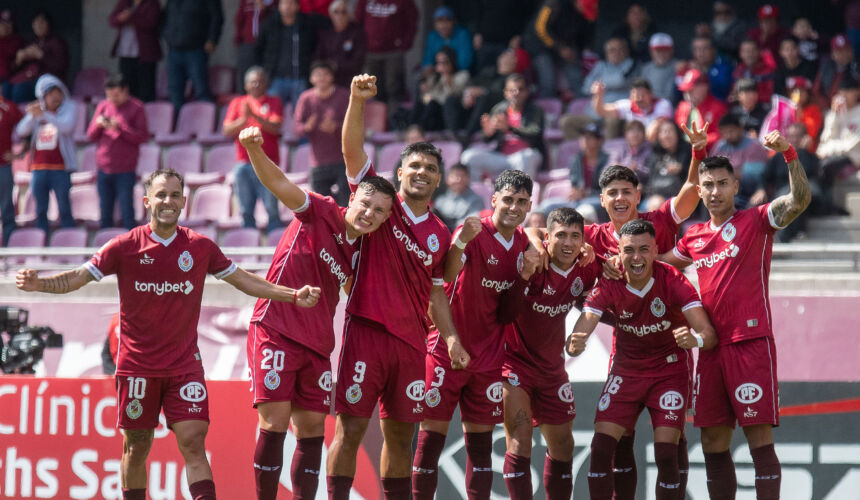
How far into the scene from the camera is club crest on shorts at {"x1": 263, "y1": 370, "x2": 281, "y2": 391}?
688cm

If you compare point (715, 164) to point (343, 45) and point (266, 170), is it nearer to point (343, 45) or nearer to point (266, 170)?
point (266, 170)

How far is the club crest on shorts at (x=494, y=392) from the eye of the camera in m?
7.56

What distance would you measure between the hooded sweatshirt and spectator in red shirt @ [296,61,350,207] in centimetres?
292

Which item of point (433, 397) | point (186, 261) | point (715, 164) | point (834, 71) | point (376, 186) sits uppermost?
point (834, 71)

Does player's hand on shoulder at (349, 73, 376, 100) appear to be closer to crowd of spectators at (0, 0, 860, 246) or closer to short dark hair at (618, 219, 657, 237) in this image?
short dark hair at (618, 219, 657, 237)

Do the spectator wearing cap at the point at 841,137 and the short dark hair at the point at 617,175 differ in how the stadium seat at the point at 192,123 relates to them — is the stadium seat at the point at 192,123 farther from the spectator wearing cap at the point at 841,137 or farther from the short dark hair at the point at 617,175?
the short dark hair at the point at 617,175

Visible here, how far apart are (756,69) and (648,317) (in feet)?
25.1

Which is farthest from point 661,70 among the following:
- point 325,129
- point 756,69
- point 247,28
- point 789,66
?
point 247,28

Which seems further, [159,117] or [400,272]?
[159,117]

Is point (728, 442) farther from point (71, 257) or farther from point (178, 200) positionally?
point (71, 257)

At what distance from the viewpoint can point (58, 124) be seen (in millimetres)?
14242

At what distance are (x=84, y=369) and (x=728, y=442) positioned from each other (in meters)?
→ 6.43

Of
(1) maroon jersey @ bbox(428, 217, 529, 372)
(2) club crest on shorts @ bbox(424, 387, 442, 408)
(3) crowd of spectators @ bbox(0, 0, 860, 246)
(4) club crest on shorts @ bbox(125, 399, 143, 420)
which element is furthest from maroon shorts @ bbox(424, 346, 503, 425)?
(3) crowd of spectators @ bbox(0, 0, 860, 246)

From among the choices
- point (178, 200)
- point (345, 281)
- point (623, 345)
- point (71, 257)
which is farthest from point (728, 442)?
point (71, 257)
